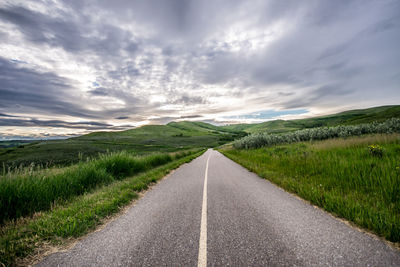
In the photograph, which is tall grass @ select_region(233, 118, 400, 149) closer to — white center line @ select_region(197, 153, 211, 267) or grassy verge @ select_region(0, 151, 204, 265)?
white center line @ select_region(197, 153, 211, 267)

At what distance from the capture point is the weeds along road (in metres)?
2.53

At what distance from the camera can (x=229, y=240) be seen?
3076mm

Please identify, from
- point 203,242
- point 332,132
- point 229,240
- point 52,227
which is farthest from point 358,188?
point 332,132

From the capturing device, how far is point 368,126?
16.1 meters

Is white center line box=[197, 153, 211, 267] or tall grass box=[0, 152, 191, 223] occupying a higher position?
tall grass box=[0, 152, 191, 223]

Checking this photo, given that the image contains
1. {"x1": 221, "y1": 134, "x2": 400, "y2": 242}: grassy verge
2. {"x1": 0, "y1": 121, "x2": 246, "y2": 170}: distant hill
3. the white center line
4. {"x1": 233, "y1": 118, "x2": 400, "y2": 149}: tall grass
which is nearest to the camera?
the white center line

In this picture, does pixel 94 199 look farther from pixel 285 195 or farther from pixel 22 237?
pixel 285 195

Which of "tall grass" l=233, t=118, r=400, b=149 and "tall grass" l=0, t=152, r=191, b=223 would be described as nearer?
"tall grass" l=0, t=152, r=191, b=223

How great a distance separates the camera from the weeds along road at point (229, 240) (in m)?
2.53

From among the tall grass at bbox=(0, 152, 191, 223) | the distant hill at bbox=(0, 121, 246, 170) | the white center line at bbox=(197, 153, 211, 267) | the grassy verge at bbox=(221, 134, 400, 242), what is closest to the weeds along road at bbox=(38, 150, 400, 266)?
the white center line at bbox=(197, 153, 211, 267)

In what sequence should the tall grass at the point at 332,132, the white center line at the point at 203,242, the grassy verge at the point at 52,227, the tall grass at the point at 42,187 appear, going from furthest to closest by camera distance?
the tall grass at the point at 332,132
the tall grass at the point at 42,187
the grassy verge at the point at 52,227
the white center line at the point at 203,242

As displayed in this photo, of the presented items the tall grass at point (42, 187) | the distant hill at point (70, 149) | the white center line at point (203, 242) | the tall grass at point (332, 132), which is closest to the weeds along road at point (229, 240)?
the white center line at point (203, 242)

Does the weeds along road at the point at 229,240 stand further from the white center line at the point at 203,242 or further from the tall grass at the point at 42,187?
the tall grass at the point at 42,187

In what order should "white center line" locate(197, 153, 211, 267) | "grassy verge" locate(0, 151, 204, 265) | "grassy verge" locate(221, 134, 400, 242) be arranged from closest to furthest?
"white center line" locate(197, 153, 211, 267) < "grassy verge" locate(0, 151, 204, 265) < "grassy verge" locate(221, 134, 400, 242)
